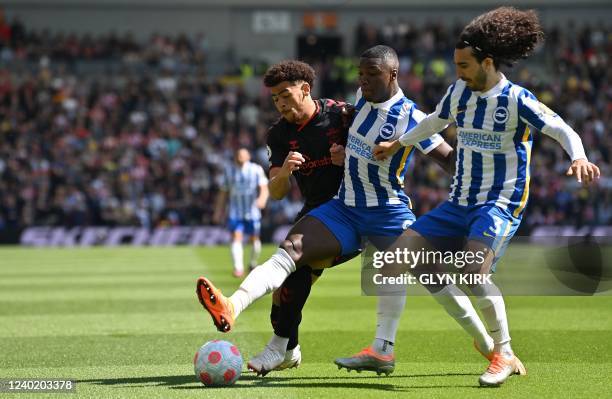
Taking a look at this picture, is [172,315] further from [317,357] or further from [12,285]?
[12,285]

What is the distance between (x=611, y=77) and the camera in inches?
1284

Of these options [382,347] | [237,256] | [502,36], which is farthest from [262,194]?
[502,36]

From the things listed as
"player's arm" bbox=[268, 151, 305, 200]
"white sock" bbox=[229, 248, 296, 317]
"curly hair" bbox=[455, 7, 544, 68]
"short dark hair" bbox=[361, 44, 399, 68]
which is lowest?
"white sock" bbox=[229, 248, 296, 317]

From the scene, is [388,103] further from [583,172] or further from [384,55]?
[583,172]

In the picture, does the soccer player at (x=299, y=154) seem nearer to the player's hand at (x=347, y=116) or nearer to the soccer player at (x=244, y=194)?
the player's hand at (x=347, y=116)

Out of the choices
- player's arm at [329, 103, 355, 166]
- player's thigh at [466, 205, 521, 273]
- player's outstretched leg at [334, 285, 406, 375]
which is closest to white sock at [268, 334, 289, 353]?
player's outstretched leg at [334, 285, 406, 375]

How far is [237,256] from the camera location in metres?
15.5

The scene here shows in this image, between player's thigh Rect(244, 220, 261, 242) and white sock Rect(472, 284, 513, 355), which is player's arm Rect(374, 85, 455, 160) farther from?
player's thigh Rect(244, 220, 261, 242)

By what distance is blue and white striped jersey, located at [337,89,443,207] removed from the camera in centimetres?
661

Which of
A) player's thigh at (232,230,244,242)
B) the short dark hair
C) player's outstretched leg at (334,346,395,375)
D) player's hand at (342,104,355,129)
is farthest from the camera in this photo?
player's thigh at (232,230,244,242)

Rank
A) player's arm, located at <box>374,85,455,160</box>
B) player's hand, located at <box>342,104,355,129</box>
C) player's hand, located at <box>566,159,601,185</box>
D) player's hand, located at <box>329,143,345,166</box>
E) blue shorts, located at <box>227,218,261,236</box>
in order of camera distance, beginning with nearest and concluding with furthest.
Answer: player's hand, located at <box>566,159,601,185</box>
player's arm, located at <box>374,85,455,160</box>
player's hand, located at <box>329,143,345,166</box>
player's hand, located at <box>342,104,355,129</box>
blue shorts, located at <box>227,218,261,236</box>

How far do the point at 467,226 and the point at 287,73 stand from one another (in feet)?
5.19

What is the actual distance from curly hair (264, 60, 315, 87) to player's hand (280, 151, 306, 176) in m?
0.53

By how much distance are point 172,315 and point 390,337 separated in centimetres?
462
